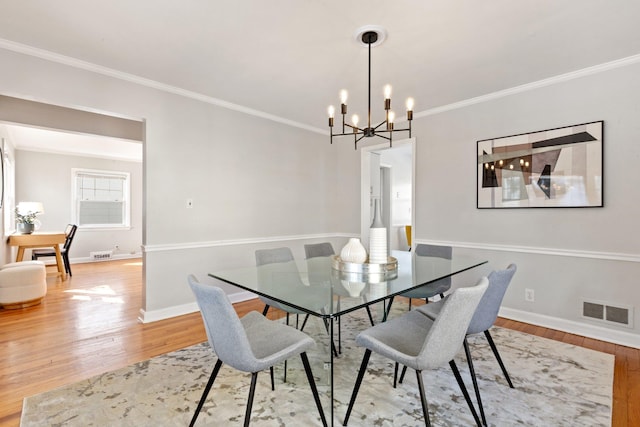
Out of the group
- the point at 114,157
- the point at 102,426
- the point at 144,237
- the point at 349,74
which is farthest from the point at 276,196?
the point at 114,157

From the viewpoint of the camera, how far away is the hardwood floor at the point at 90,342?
1957mm

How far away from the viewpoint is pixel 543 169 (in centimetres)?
302

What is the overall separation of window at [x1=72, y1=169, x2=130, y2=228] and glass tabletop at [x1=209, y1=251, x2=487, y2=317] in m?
6.55

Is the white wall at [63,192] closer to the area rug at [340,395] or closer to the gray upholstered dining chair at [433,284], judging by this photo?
the area rug at [340,395]

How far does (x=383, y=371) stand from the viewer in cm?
217

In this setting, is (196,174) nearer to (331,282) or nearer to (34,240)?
(331,282)

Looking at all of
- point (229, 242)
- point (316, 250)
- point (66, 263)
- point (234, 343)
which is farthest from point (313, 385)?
point (66, 263)

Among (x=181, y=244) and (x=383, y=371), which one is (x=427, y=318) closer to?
(x=383, y=371)

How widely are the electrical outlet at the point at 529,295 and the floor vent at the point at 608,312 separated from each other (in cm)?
40

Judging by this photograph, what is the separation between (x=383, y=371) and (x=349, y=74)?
2.54 metres

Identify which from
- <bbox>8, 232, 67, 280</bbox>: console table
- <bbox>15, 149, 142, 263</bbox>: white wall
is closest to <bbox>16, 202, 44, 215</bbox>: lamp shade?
<bbox>8, 232, 67, 280</bbox>: console table

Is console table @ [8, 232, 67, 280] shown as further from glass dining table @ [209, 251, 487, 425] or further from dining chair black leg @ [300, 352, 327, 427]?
dining chair black leg @ [300, 352, 327, 427]

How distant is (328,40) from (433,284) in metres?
2.21

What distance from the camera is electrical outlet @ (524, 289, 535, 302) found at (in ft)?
10.2
